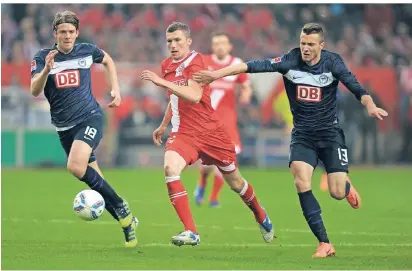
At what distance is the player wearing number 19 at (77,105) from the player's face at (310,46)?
2090mm

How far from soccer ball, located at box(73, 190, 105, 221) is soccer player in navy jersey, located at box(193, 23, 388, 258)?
1704 millimetres

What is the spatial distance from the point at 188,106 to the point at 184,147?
47cm

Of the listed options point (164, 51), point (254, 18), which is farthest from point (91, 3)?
point (254, 18)

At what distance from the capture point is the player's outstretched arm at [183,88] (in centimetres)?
1003

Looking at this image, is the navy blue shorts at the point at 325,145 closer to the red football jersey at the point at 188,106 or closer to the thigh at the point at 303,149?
the thigh at the point at 303,149

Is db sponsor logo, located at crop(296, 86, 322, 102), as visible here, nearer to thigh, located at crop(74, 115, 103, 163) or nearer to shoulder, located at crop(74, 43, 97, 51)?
thigh, located at crop(74, 115, 103, 163)

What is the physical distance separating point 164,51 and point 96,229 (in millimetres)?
15827

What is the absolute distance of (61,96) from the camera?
11.3 metres

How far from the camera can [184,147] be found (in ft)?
35.4

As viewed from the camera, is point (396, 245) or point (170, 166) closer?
point (170, 166)

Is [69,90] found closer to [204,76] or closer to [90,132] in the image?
[90,132]

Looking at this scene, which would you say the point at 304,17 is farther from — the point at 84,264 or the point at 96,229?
the point at 84,264

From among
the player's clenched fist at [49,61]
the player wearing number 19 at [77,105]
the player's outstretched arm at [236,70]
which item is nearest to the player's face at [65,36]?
the player wearing number 19 at [77,105]

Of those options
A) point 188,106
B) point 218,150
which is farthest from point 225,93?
point 188,106
